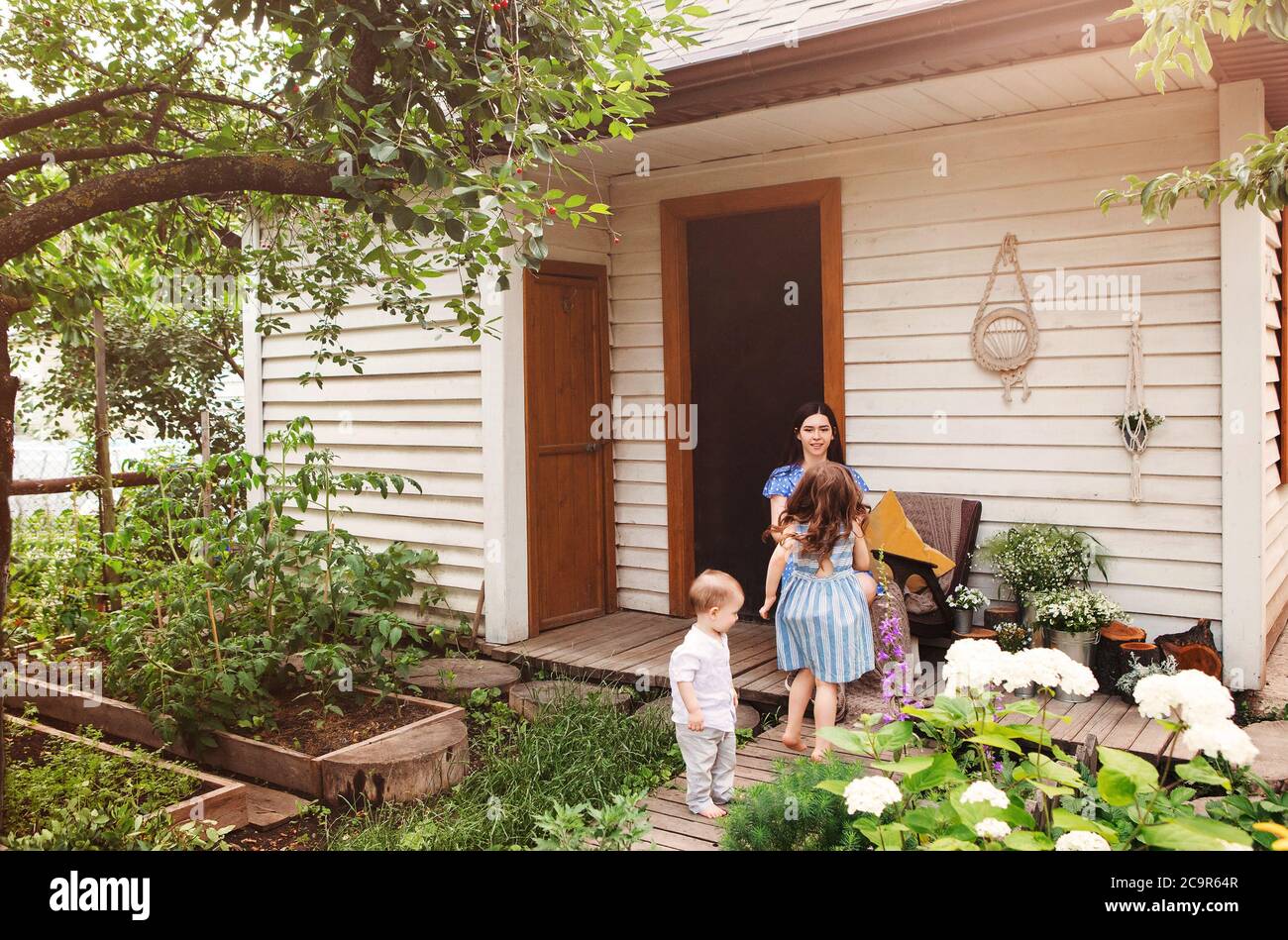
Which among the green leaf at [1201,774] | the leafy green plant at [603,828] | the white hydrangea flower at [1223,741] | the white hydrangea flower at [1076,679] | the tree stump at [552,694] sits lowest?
the tree stump at [552,694]

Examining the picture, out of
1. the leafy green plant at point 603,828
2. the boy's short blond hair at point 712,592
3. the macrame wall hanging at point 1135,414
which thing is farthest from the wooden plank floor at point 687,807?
the macrame wall hanging at point 1135,414

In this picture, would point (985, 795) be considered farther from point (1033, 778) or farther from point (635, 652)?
point (635, 652)

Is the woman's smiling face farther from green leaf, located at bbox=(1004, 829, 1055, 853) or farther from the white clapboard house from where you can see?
green leaf, located at bbox=(1004, 829, 1055, 853)

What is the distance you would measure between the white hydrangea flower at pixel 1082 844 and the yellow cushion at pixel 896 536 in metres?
3.31

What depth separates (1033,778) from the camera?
89.0 inches

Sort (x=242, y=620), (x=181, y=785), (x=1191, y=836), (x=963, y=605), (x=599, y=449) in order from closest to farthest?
1. (x=1191, y=836)
2. (x=181, y=785)
3. (x=963, y=605)
4. (x=242, y=620)
5. (x=599, y=449)

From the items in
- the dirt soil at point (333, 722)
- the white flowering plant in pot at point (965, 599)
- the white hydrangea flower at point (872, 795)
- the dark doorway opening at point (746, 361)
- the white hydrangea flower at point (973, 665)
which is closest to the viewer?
the white hydrangea flower at point (872, 795)

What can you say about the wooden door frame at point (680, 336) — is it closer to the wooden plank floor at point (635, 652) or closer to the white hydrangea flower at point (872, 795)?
the wooden plank floor at point (635, 652)

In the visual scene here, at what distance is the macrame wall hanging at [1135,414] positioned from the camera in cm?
506

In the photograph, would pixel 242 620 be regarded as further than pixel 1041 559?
Yes

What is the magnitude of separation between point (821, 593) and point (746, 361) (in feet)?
8.67

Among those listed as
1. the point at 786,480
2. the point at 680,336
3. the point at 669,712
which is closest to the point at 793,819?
the point at 669,712
